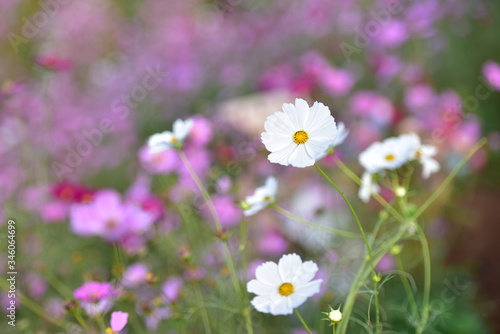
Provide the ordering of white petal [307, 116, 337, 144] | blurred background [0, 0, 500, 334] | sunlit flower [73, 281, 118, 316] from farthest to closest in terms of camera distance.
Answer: blurred background [0, 0, 500, 334] < sunlit flower [73, 281, 118, 316] < white petal [307, 116, 337, 144]

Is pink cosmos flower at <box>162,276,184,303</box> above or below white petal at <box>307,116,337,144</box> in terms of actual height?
below

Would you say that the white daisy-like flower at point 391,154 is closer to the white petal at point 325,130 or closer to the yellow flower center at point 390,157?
the yellow flower center at point 390,157

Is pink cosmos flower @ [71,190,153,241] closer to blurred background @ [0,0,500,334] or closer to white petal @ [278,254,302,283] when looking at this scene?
blurred background @ [0,0,500,334]

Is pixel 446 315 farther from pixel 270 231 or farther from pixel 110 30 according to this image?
pixel 110 30

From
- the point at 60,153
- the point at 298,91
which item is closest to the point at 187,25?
the point at 60,153

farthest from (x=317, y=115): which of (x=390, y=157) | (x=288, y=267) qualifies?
(x=390, y=157)

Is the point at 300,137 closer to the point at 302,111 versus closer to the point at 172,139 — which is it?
the point at 302,111

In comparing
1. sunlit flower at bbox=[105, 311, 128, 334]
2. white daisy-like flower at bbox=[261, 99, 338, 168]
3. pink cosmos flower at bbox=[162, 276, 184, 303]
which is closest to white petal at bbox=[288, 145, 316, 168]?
white daisy-like flower at bbox=[261, 99, 338, 168]
